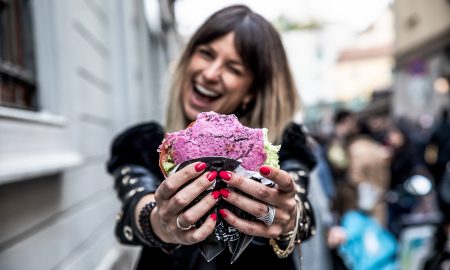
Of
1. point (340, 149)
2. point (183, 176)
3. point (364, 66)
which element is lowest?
point (340, 149)

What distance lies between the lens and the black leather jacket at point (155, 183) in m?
1.35

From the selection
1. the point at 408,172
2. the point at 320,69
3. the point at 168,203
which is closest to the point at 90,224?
the point at 168,203

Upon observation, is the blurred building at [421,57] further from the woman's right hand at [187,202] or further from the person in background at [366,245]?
the woman's right hand at [187,202]

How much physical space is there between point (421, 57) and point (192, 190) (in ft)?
49.9

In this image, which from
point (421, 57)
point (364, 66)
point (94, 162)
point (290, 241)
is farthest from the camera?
point (364, 66)

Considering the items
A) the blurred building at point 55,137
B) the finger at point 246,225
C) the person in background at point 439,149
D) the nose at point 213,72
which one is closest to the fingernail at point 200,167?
the finger at point 246,225

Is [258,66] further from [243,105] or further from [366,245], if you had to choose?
[366,245]

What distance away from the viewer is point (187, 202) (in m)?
0.91

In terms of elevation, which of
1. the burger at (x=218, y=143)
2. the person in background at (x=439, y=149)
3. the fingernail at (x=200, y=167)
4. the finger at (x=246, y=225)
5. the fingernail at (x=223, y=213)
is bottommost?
the person in background at (x=439, y=149)

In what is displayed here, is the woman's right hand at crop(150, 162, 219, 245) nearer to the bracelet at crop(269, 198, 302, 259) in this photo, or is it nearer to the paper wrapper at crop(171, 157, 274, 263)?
the paper wrapper at crop(171, 157, 274, 263)

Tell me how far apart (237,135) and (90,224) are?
7.11 ft

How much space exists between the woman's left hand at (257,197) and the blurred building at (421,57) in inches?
455

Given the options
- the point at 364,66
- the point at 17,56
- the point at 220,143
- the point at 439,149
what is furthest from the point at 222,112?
the point at 364,66

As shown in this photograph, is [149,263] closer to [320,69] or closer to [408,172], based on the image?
[408,172]
